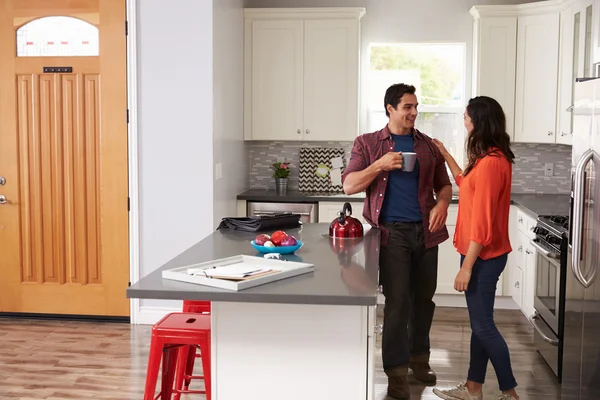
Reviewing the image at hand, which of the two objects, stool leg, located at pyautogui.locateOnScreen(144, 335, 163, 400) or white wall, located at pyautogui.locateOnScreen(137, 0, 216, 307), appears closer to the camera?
stool leg, located at pyautogui.locateOnScreen(144, 335, 163, 400)

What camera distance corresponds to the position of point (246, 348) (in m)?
2.62

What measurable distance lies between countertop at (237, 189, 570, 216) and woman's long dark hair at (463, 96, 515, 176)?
81.6 inches

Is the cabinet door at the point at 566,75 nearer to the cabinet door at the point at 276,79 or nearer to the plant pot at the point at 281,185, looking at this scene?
the cabinet door at the point at 276,79

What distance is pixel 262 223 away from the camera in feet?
12.3

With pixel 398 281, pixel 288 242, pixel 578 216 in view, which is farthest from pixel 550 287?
pixel 288 242

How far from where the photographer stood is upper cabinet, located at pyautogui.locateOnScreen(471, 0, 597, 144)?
572 centimetres

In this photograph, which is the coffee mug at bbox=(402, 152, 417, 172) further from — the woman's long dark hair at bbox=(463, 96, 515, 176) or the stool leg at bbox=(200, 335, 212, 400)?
the stool leg at bbox=(200, 335, 212, 400)

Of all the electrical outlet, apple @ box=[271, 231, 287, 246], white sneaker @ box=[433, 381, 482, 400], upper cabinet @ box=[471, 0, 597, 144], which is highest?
upper cabinet @ box=[471, 0, 597, 144]

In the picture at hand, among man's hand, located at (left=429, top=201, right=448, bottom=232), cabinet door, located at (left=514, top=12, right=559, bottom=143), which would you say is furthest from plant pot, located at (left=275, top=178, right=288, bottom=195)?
man's hand, located at (left=429, top=201, right=448, bottom=232)

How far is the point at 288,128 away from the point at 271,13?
3.14 ft

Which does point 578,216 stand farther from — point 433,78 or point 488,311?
point 433,78

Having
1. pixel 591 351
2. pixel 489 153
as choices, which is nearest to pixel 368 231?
pixel 489 153

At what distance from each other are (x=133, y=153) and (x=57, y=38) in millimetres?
1008

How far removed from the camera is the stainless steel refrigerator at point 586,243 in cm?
315
